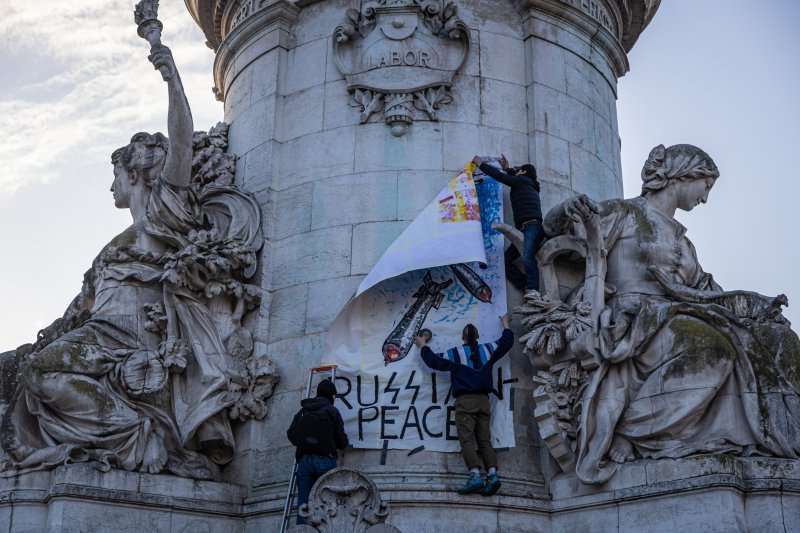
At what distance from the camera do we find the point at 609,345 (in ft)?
46.5

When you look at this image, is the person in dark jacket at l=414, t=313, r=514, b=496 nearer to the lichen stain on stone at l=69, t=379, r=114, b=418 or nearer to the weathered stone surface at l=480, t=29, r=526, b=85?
the lichen stain on stone at l=69, t=379, r=114, b=418

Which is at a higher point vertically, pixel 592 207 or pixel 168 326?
pixel 592 207

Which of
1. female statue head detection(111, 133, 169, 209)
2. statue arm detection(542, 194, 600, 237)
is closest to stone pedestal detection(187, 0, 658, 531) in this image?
statue arm detection(542, 194, 600, 237)

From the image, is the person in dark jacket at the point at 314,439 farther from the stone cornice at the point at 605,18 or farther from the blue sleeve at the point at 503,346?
the stone cornice at the point at 605,18

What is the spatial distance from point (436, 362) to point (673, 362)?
2.67 m

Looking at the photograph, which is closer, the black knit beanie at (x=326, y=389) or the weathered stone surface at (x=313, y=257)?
the black knit beanie at (x=326, y=389)

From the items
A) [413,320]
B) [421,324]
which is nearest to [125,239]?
[413,320]

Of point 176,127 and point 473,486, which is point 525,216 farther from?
point 176,127

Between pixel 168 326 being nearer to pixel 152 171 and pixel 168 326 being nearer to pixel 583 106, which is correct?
pixel 152 171

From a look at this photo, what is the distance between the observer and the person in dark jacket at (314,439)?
1364cm

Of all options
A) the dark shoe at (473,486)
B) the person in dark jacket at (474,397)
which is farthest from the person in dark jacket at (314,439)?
the dark shoe at (473,486)

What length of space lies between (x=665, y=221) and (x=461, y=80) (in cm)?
342

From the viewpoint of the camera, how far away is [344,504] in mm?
12891

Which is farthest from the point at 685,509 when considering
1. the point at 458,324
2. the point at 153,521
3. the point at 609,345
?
the point at 153,521
